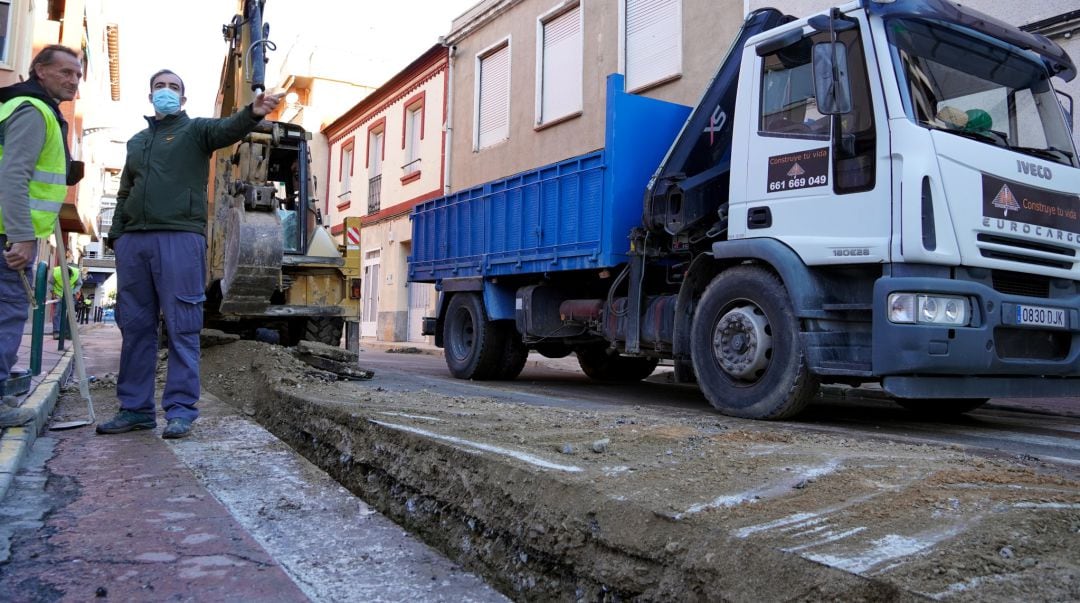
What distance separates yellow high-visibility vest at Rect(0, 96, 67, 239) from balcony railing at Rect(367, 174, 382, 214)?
18.0m

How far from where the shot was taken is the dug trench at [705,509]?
179cm

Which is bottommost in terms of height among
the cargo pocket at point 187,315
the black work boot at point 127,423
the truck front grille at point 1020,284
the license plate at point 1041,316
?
the black work boot at point 127,423

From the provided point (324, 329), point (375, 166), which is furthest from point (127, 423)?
point (375, 166)

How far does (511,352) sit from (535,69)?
24.7 feet

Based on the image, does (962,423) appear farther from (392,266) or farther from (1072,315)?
(392,266)

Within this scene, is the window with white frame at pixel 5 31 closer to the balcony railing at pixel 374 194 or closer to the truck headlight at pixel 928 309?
the balcony railing at pixel 374 194

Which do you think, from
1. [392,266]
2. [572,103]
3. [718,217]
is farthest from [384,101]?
[718,217]

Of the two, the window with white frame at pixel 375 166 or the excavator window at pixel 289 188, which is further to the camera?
the window with white frame at pixel 375 166

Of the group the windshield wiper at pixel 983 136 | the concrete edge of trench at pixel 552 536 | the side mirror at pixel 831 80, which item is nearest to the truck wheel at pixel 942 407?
the windshield wiper at pixel 983 136

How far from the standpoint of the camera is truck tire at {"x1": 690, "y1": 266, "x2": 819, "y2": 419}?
5030mm

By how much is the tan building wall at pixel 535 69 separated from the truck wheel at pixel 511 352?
13.6ft

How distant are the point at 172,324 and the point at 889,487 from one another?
3461 mm

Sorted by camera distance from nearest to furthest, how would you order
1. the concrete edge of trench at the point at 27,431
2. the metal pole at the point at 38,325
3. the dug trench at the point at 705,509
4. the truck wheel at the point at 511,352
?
the dug trench at the point at 705,509
the concrete edge of trench at the point at 27,431
the metal pole at the point at 38,325
the truck wheel at the point at 511,352

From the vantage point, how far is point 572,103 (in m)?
13.6
